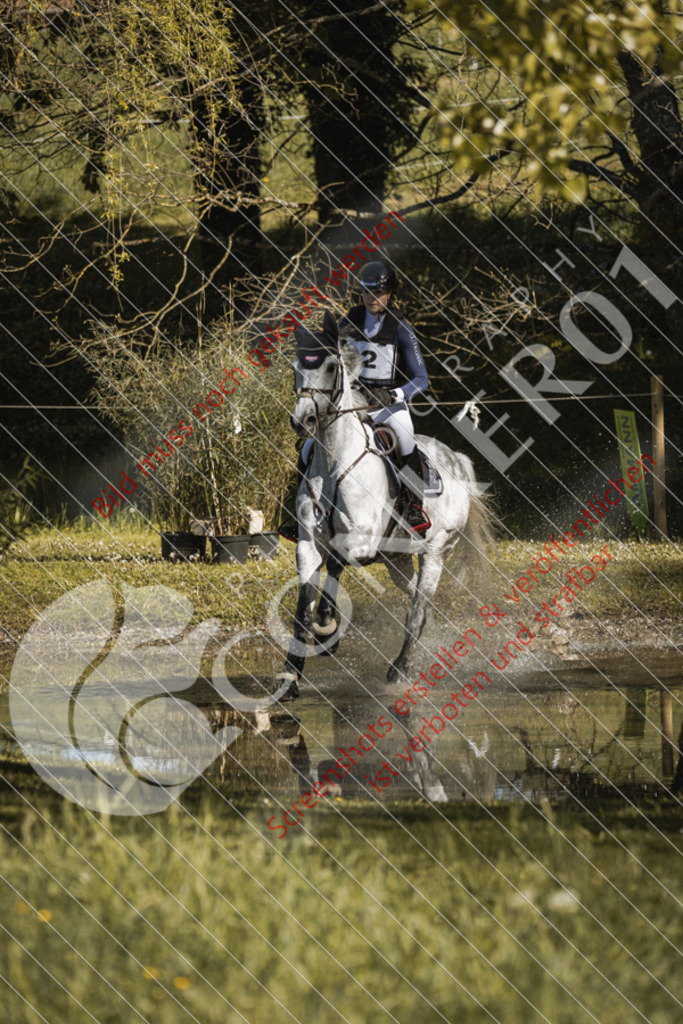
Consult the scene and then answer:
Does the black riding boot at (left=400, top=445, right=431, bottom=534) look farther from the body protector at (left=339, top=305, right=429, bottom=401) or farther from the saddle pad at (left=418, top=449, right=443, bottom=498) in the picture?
the body protector at (left=339, top=305, right=429, bottom=401)

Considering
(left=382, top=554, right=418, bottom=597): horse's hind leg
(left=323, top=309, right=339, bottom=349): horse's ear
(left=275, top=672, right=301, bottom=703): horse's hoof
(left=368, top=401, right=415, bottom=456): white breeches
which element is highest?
(left=323, top=309, right=339, bottom=349): horse's ear

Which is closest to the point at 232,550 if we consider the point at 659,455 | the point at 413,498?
the point at 413,498

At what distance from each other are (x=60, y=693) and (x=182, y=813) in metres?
3.30

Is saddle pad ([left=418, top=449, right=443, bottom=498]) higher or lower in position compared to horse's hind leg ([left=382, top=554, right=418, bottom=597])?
higher

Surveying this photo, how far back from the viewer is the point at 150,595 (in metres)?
10.1

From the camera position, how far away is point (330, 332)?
6.09 meters

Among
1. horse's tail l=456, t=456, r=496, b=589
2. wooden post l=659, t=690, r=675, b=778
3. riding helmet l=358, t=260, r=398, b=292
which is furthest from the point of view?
horse's tail l=456, t=456, r=496, b=589

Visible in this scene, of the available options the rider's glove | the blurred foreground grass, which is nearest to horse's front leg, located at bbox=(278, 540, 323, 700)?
the rider's glove

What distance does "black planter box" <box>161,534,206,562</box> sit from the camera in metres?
11.2

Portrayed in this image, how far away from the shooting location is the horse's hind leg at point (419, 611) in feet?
23.3

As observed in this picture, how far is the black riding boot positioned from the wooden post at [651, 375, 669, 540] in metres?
4.88

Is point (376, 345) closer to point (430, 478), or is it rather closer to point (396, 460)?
point (396, 460)

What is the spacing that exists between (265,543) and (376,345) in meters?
4.75

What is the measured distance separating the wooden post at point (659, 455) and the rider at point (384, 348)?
5.18 m
